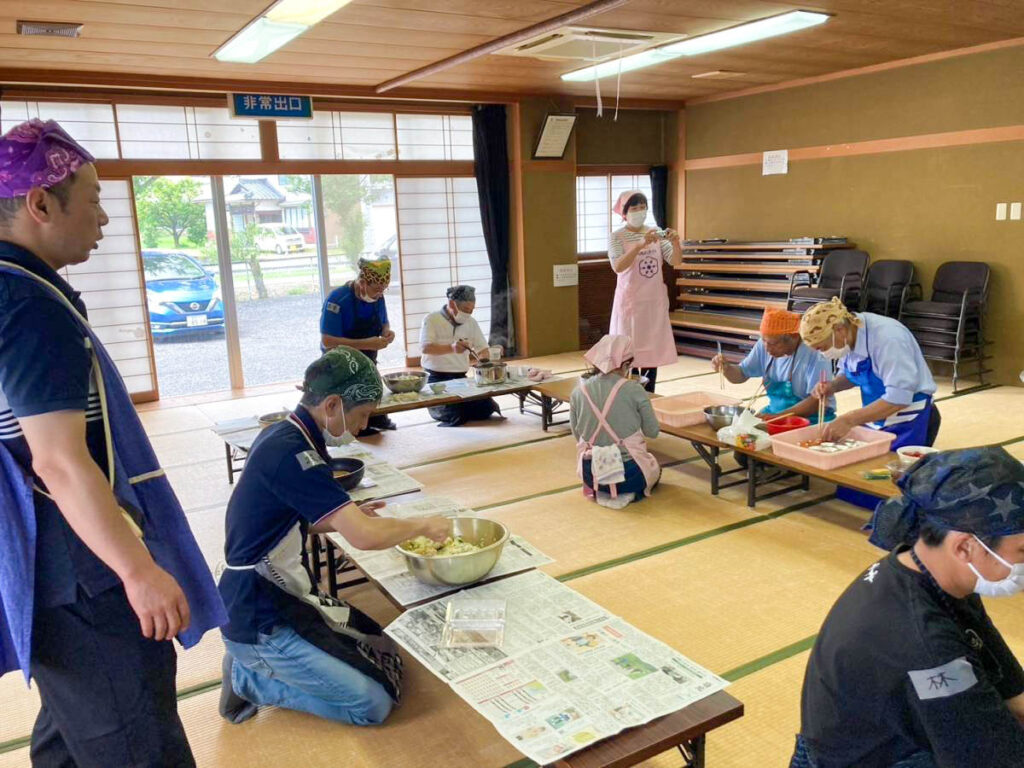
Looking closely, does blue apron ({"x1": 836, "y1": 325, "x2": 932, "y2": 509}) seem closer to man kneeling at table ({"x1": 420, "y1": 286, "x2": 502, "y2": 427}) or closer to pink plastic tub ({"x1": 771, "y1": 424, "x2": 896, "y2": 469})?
pink plastic tub ({"x1": 771, "y1": 424, "x2": 896, "y2": 469})

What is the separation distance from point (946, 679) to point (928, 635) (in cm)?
7

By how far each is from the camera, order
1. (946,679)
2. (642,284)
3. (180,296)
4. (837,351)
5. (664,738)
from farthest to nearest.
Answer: (180,296), (642,284), (837,351), (664,738), (946,679)

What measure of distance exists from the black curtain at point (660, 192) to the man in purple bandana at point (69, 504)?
783cm

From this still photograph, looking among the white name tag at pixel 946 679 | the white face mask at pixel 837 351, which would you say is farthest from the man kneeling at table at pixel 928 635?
the white face mask at pixel 837 351

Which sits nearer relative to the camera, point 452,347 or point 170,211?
point 452,347

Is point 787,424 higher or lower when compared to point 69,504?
lower

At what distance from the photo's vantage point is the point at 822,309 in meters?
3.40

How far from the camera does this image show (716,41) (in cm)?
514

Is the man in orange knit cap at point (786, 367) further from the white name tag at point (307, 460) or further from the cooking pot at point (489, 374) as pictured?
the white name tag at point (307, 460)

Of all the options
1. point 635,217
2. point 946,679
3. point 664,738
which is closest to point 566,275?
point 635,217

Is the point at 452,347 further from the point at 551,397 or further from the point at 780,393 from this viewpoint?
the point at 780,393

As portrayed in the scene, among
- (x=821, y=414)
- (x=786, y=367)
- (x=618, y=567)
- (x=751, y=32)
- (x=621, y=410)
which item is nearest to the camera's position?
(x=618, y=567)

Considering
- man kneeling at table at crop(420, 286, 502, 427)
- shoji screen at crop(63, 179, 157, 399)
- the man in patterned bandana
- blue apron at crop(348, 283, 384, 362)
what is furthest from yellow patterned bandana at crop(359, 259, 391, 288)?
shoji screen at crop(63, 179, 157, 399)

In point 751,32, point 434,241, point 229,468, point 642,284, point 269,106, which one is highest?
point 751,32
